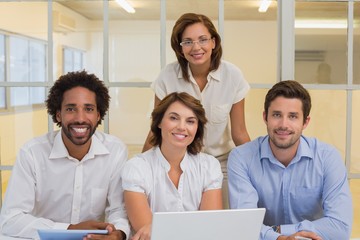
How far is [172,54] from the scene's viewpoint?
2.47 metres

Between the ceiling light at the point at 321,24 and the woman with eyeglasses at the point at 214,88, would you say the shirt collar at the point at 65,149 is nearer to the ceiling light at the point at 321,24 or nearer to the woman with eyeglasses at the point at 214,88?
the woman with eyeglasses at the point at 214,88

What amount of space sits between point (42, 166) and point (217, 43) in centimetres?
98

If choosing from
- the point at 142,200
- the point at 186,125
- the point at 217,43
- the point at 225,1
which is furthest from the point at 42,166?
the point at 225,1

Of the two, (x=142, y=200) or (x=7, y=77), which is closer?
(x=142, y=200)

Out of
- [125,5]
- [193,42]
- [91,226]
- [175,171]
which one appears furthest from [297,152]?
[125,5]

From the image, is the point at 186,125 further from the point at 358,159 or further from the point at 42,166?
the point at 358,159

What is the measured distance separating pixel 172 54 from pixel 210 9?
1.01 ft

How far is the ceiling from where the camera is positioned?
246 centimetres

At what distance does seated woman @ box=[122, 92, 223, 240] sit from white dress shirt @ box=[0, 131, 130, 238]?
0.48 feet

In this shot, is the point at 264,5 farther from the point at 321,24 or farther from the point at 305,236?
the point at 305,236

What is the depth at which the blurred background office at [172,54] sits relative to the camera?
246 centimetres

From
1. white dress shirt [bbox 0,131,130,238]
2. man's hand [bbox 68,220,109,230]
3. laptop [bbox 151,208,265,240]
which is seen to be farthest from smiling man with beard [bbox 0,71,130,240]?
laptop [bbox 151,208,265,240]

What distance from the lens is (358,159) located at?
8.13 ft

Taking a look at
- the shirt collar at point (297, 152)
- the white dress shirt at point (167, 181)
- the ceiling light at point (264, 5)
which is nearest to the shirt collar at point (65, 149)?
the white dress shirt at point (167, 181)
